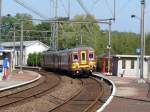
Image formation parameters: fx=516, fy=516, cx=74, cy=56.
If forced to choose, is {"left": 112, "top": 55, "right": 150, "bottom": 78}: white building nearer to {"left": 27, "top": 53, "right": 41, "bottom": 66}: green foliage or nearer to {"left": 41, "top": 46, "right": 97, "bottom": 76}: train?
{"left": 41, "top": 46, "right": 97, "bottom": 76}: train

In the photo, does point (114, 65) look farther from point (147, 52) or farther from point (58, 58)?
point (147, 52)

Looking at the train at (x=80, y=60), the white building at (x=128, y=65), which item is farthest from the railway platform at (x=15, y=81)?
the white building at (x=128, y=65)

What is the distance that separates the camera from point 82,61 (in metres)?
47.9

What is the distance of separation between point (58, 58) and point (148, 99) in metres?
33.4

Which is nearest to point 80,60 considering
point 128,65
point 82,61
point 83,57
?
point 82,61

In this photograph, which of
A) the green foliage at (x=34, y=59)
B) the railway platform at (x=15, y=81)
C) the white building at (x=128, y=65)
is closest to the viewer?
the railway platform at (x=15, y=81)

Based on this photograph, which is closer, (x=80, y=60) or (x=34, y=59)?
(x=80, y=60)

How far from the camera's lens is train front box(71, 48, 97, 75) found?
47656 millimetres

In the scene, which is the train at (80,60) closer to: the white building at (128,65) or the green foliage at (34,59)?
the white building at (128,65)

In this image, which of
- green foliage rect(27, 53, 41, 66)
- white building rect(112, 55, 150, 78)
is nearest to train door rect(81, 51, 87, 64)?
white building rect(112, 55, 150, 78)

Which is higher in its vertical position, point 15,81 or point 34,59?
point 34,59

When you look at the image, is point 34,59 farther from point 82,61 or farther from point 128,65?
point 82,61

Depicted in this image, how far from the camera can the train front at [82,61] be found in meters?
47.7

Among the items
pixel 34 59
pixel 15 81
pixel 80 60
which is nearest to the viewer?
pixel 15 81
